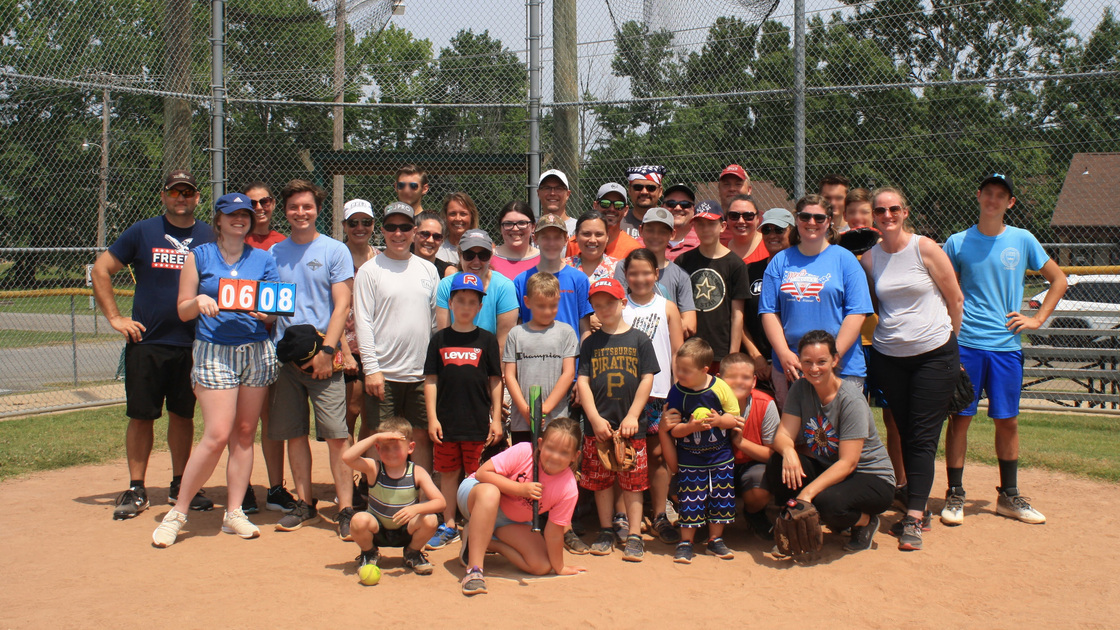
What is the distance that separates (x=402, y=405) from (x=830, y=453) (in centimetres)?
248

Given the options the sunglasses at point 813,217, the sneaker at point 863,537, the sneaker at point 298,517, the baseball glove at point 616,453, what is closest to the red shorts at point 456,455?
the baseball glove at point 616,453

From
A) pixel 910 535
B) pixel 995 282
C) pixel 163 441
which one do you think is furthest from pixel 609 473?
pixel 163 441

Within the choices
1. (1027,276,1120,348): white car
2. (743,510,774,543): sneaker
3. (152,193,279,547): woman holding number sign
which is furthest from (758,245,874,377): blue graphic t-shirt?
(1027,276,1120,348): white car

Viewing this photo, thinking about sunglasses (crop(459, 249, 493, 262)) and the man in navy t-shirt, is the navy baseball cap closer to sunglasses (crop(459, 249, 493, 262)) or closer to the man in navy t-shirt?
sunglasses (crop(459, 249, 493, 262))

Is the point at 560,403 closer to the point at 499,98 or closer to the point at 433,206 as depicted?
the point at 499,98

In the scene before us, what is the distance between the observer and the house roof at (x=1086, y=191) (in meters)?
13.7

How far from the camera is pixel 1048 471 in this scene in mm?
6105

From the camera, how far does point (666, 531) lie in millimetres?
4578

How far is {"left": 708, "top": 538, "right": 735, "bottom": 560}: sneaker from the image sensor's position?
4.35 m

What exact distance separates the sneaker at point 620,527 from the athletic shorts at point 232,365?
2191 millimetres

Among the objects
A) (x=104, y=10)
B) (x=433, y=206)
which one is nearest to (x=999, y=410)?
(x=433, y=206)

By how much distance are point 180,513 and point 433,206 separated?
6119mm

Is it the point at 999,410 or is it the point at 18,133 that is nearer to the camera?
the point at 999,410

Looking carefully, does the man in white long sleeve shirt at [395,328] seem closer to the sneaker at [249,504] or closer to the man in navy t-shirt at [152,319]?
the sneaker at [249,504]
